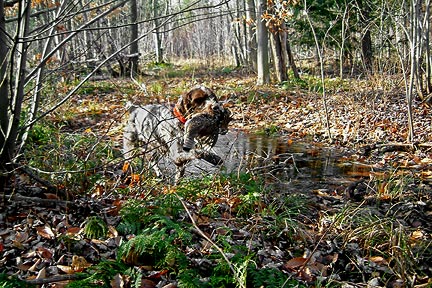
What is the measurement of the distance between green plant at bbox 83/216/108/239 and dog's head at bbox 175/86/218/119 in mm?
1532

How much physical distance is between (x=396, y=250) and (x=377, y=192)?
1688 mm

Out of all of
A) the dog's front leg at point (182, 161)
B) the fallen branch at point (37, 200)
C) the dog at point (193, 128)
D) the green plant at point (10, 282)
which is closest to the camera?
the green plant at point (10, 282)

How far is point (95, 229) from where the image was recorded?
131 inches

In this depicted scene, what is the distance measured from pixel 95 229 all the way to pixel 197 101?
175 centimetres

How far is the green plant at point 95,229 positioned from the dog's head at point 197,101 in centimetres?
153

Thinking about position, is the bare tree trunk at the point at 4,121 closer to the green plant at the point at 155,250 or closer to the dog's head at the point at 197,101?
the green plant at the point at 155,250

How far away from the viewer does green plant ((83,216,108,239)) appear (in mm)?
3299

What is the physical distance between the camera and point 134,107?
Result: 5656mm

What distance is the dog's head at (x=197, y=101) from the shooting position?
449cm

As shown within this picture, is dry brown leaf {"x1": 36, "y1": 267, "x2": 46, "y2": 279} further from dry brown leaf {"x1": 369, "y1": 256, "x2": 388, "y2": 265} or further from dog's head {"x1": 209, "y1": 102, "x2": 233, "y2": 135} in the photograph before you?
dry brown leaf {"x1": 369, "y1": 256, "x2": 388, "y2": 265}

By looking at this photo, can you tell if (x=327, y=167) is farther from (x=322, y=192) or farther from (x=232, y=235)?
(x=232, y=235)

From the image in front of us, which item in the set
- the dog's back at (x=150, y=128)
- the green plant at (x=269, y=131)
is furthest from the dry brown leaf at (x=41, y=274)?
the green plant at (x=269, y=131)

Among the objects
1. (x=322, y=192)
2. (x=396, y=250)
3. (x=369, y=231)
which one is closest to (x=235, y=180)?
(x=322, y=192)

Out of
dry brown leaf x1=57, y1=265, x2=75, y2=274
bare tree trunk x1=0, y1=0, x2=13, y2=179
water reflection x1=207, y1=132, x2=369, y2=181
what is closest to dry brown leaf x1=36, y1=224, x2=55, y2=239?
dry brown leaf x1=57, y1=265, x2=75, y2=274
